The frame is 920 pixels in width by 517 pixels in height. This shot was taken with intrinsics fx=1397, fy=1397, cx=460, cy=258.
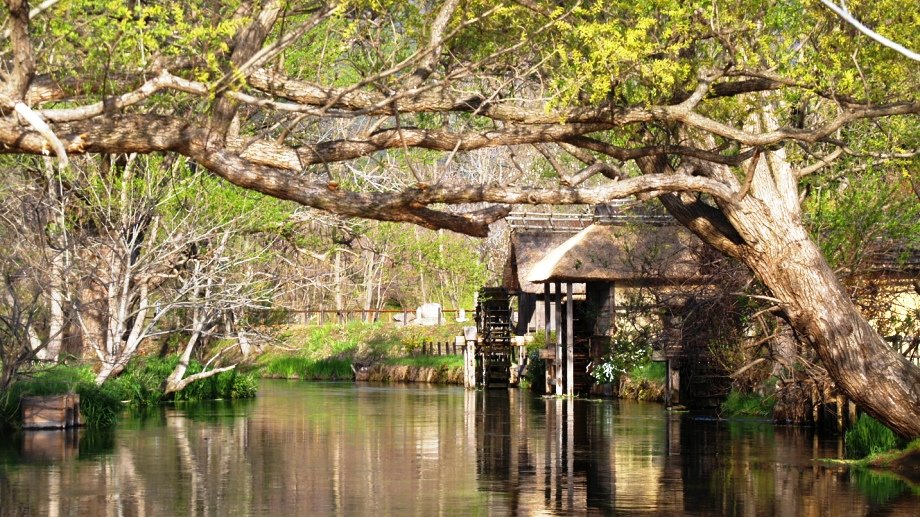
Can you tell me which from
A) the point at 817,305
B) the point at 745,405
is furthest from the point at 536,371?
the point at 817,305

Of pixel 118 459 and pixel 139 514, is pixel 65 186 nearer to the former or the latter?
pixel 118 459

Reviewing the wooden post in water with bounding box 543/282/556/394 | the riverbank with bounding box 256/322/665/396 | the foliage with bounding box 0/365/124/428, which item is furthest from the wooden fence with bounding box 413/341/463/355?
the foliage with bounding box 0/365/124/428

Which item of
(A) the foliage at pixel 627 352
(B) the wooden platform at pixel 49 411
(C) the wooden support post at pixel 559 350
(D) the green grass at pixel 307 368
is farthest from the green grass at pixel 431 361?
(B) the wooden platform at pixel 49 411

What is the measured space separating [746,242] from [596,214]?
67.3ft

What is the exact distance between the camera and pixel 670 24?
17.1 meters

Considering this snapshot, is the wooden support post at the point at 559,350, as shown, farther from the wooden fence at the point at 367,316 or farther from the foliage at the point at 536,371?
the wooden fence at the point at 367,316

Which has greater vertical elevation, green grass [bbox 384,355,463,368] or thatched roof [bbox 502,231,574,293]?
thatched roof [bbox 502,231,574,293]

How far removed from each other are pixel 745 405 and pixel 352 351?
2679 centimetres

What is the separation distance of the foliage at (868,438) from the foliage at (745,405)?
8.02m

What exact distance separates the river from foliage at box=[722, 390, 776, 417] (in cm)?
108

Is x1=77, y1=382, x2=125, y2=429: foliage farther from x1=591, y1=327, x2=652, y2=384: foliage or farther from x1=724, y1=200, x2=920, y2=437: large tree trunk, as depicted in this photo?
x1=724, y1=200, x2=920, y2=437: large tree trunk

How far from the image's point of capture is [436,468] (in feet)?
62.1

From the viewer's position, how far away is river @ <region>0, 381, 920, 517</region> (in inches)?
587

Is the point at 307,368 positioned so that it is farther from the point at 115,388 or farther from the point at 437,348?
the point at 115,388
